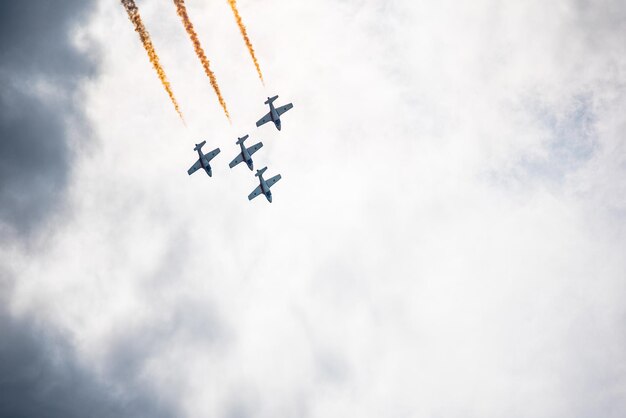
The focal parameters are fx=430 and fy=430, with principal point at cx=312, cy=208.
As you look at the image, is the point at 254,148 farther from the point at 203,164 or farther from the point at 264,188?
the point at 203,164

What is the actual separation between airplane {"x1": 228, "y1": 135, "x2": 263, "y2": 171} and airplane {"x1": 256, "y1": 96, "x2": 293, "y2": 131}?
11.0 feet

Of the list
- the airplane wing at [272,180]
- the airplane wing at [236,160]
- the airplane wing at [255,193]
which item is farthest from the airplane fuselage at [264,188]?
the airplane wing at [236,160]

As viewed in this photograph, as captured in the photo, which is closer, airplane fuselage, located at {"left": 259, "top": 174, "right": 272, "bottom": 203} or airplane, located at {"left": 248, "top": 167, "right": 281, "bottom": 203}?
airplane, located at {"left": 248, "top": 167, "right": 281, "bottom": 203}

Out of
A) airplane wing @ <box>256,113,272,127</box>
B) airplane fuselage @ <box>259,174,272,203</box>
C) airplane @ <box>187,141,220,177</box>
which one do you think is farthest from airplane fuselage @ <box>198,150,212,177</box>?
airplane wing @ <box>256,113,272,127</box>

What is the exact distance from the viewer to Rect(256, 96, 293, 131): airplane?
6168 cm

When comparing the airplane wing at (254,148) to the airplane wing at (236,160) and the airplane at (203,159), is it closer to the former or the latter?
the airplane wing at (236,160)

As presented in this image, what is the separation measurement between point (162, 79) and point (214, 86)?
16.2ft

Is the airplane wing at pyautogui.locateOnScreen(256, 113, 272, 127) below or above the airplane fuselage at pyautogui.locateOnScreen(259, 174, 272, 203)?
above

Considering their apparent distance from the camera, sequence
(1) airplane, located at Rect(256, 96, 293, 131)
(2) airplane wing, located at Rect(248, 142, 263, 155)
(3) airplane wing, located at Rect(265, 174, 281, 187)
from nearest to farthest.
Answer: (1) airplane, located at Rect(256, 96, 293, 131) < (2) airplane wing, located at Rect(248, 142, 263, 155) < (3) airplane wing, located at Rect(265, 174, 281, 187)

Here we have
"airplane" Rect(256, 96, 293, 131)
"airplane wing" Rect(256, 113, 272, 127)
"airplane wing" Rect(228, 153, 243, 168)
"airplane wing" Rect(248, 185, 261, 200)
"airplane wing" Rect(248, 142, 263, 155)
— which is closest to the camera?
"airplane" Rect(256, 96, 293, 131)

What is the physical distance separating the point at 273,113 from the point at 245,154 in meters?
7.26

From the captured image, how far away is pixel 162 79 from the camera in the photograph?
41719 mm

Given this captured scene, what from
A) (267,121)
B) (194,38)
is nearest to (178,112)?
(194,38)

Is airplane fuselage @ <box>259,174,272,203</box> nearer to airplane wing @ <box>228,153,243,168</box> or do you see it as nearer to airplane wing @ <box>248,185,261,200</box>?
airplane wing @ <box>248,185,261,200</box>
